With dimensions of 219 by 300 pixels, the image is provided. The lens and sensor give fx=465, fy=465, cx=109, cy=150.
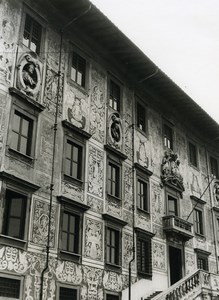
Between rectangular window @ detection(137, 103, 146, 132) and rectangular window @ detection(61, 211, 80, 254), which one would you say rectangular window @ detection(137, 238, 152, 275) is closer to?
rectangular window @ detection(61, 211, 80, 254)

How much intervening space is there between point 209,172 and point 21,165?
17.1 metres

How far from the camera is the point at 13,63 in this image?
1688cm

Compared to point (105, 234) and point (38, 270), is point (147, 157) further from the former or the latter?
point (38, 270)

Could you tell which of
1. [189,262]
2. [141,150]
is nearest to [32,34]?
[141,150]

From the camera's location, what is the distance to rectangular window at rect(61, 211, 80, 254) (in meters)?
17.5

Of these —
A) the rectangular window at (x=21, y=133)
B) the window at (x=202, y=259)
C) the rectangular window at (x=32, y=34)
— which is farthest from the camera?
the window at (x=202, y=259)

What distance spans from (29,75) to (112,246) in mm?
7993

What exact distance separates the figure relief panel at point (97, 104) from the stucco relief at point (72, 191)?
2.82m

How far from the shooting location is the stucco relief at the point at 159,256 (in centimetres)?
2233

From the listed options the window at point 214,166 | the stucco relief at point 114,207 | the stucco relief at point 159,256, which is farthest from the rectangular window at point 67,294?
the window at point 214,166

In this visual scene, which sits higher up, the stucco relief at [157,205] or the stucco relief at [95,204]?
the stucco relief at [157,205]

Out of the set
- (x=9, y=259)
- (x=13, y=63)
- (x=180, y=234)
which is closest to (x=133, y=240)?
(x=180, y=234)

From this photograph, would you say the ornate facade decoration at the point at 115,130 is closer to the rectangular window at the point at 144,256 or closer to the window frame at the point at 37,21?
the rectangular window at the point at 144,256

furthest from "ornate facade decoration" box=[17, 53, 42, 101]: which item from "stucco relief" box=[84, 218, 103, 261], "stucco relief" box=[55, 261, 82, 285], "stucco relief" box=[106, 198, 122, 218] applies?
"stucco relief" box=[55, 261, 82, 285]
